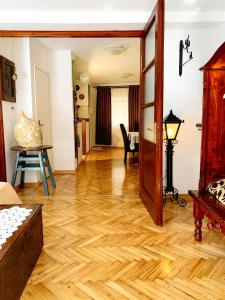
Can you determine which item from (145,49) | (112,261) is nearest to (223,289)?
(112,261)

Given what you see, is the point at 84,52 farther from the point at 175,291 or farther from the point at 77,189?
the point at 175,291

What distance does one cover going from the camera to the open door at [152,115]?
227 centimetres

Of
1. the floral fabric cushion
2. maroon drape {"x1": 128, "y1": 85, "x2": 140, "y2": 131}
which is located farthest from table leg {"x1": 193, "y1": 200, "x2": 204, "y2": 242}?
maroon drape {"x1": 128, "y1": 85, "x2": 140, "y2": 131}

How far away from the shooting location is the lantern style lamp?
289cm

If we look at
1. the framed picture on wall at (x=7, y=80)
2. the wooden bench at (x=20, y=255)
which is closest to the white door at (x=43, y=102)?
the framed picture on wall at (x=7, y=80)

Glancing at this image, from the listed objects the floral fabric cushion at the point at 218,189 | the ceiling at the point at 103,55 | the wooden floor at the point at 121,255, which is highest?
the ceiling at the point at 103,55

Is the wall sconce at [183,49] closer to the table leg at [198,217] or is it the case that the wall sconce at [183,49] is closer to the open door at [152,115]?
the open door at [152,115]

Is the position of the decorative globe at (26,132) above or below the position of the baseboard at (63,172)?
above

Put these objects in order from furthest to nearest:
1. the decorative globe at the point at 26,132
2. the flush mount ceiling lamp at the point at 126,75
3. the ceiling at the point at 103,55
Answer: the flush mount ceiling lamp at the point at 126,75
the ceiling at the point at 103,55
the decorative globe at the point at 26,132

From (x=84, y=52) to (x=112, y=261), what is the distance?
4146 millimetres

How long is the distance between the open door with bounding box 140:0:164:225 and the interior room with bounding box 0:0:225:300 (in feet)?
Answer: 0.04

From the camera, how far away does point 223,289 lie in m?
1.58

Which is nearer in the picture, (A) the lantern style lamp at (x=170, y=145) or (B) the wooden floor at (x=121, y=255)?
(B) the wooden floor at (x=121, y=255)

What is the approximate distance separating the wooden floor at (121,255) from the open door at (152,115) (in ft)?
0.85
